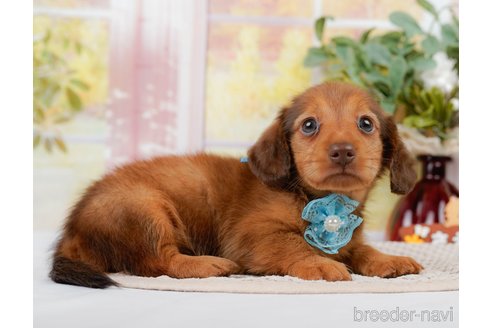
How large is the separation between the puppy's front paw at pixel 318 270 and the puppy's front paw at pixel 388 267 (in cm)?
19

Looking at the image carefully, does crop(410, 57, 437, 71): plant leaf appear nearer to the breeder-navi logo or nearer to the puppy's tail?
the breeder-navi logo

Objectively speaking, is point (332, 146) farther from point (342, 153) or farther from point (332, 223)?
point (332, 223)

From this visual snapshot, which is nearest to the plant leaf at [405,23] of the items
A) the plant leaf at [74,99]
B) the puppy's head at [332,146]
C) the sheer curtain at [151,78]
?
the sheer curtain at [151,78]

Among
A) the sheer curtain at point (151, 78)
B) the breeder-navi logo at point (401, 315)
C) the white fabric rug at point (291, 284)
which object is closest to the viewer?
the breeder-navi logo at point (401, 315)

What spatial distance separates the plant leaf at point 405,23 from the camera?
3.57m

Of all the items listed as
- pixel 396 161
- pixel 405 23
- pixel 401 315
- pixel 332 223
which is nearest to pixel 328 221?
pixel 332 223

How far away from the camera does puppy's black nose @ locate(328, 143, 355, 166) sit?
182cm

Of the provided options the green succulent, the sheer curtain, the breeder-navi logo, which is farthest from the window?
the breeder-navi logo

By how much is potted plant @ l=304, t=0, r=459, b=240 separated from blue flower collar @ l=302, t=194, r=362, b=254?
4.88 feet

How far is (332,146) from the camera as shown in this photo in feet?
6.01

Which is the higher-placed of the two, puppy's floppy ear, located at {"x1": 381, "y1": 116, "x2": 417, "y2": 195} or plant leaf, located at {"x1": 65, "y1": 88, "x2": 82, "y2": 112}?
plant leaf, located at {"x1": 65, "y1": 88, "x2": 82, "y2": 112}

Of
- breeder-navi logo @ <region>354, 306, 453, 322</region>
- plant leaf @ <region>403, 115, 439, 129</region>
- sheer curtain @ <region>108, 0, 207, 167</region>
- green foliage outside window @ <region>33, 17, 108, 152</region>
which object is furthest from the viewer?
green foliage outside window @ <region>33, 17, 108, 152</region>

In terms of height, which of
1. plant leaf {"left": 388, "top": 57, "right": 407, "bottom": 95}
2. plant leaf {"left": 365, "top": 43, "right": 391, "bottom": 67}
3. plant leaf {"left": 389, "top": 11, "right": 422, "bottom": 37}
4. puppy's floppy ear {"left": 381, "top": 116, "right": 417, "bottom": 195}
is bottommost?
puppy's floppy ear {"left": 381, "top": 116, "right": 417, "bottom": 195}

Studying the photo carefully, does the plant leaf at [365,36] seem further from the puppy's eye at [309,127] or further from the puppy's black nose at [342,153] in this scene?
the puppy's black nose at [342,153]
